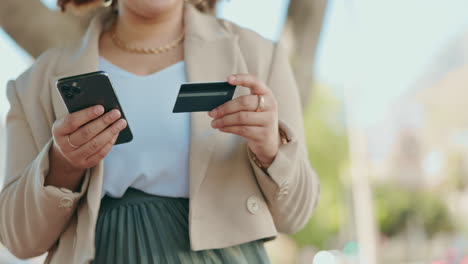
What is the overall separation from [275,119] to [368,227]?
13169 millimetres

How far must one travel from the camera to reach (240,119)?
1.48 m

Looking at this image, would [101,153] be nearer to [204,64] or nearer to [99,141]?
[99,141]

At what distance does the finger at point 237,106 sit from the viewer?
148cm

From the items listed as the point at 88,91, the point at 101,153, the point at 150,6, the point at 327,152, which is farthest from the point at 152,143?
the point at 327,152

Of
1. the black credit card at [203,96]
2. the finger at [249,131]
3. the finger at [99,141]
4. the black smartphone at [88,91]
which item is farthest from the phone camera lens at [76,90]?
the finger at [249,131]

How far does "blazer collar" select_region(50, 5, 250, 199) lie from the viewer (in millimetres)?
1667

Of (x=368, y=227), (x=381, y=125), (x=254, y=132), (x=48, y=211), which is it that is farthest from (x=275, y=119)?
(x=381, y=125)

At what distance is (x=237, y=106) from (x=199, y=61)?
0.37 meters

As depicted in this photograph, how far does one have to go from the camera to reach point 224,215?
164cm

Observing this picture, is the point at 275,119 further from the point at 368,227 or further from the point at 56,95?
the point at 368,227

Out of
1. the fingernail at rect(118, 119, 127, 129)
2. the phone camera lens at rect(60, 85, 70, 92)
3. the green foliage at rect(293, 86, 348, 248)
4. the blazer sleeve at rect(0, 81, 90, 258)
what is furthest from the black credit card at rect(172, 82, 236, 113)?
the green foliage at rect(293, 86, 348, 248)

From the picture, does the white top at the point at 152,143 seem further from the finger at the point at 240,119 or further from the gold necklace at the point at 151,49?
the finger at the point at 240,119

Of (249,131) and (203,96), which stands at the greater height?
(203,96)

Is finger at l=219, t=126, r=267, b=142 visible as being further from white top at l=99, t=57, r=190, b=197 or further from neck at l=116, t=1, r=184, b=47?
neck at l=116, t=1, r=184, b=47
